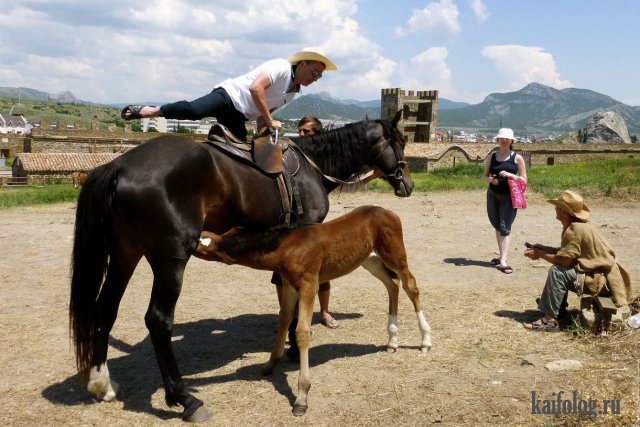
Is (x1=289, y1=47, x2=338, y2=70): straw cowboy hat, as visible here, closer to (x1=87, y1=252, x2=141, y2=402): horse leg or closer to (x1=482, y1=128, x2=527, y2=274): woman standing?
(x1=87, y1=252, x2=141, y2=402): horse leg

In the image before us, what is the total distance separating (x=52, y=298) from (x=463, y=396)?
20.5 feet

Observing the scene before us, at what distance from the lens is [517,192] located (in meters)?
9.01

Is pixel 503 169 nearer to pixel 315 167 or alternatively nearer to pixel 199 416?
pixel 315 167

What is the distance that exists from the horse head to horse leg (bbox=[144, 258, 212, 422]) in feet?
9.28

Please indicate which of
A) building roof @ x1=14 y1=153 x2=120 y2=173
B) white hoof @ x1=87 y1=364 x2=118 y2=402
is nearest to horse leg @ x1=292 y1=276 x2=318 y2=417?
white hoof @ x1=87 y1=364 x2=118 y2=402

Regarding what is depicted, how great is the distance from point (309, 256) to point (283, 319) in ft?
2.71

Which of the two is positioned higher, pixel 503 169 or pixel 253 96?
pixel 253 96

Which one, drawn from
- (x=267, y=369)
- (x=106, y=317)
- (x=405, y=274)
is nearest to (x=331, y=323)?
(x=405, y=274)

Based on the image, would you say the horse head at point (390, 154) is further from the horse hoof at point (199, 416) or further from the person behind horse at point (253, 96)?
the horse hoof at point (199, 416)

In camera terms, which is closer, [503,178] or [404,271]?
[404,271]

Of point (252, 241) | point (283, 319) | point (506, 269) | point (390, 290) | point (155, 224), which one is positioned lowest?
point (506, 269)

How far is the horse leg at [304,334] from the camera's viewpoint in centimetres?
457

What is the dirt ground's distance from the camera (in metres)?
4.48

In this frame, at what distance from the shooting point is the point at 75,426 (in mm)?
4352
